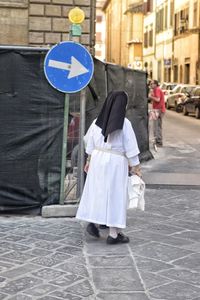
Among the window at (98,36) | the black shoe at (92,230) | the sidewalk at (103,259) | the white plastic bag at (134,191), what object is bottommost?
the sidewalk at (103,259)

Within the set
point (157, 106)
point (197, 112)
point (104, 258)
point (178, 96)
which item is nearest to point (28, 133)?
point (104, 258)

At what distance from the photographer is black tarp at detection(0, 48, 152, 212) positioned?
7.91m

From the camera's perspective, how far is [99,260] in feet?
20.1

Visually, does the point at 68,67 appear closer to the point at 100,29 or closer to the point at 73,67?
the point at 73,67

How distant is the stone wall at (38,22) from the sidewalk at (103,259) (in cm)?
1088

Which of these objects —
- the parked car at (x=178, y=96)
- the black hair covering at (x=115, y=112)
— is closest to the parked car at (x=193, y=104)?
the parked car at (x=178, y=96)

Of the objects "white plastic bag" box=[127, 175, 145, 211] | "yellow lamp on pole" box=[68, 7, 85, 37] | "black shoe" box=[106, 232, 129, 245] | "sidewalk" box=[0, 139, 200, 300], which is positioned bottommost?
"sidewalk" box=[0, 139, 200, 300]

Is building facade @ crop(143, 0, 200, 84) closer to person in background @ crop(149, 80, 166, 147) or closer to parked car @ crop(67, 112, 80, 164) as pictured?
person in background @ crop(149, 80, 166, 147)

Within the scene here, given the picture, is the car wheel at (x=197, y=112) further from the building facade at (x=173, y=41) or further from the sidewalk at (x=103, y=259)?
the sidewalk at (x=103, y=259)

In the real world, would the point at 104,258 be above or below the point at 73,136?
below

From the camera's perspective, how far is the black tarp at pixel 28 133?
7.91 meters

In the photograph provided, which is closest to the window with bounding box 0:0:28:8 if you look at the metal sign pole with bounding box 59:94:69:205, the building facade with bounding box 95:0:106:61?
the metal sign pole with bounding box 59:94:69:205

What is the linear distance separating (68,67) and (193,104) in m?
24.9

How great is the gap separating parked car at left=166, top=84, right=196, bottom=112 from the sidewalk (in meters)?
27.3
